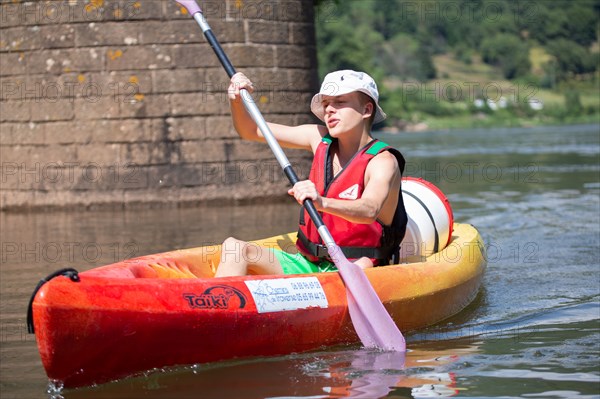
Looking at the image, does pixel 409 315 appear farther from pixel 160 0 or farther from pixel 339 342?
pixel 160 0

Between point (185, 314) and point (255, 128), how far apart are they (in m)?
1.78

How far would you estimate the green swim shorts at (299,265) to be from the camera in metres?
5.19

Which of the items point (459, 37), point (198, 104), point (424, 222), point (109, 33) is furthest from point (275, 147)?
point (459, 37)

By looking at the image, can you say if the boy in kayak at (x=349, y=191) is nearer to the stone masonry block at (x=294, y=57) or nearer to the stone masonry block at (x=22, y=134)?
the stone masonry block at (x=294, y=57)

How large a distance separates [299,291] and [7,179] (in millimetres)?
6551

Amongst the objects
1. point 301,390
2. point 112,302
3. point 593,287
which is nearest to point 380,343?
point 301,390

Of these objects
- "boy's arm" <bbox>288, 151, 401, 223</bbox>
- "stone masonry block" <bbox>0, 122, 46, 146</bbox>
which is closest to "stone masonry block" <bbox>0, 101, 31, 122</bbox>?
"stone masonry block" <bbox>0, 122, 46, 146</bbox>

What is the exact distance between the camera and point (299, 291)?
4.61 meters

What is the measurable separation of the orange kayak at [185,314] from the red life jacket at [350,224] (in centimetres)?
17

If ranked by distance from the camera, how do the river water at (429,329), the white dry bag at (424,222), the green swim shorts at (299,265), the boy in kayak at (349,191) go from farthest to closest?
the white dry bag at (424,222) < the green swim shorts at (299,265) < the boy in kayak at (349,191) < the river water at (429,329)

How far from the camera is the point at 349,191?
5.11m

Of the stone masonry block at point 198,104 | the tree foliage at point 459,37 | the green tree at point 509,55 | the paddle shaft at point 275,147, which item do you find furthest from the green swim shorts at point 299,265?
the green tree at point 509,55

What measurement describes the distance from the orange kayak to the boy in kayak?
0.71 feet

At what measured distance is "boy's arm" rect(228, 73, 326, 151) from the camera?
551 cm
